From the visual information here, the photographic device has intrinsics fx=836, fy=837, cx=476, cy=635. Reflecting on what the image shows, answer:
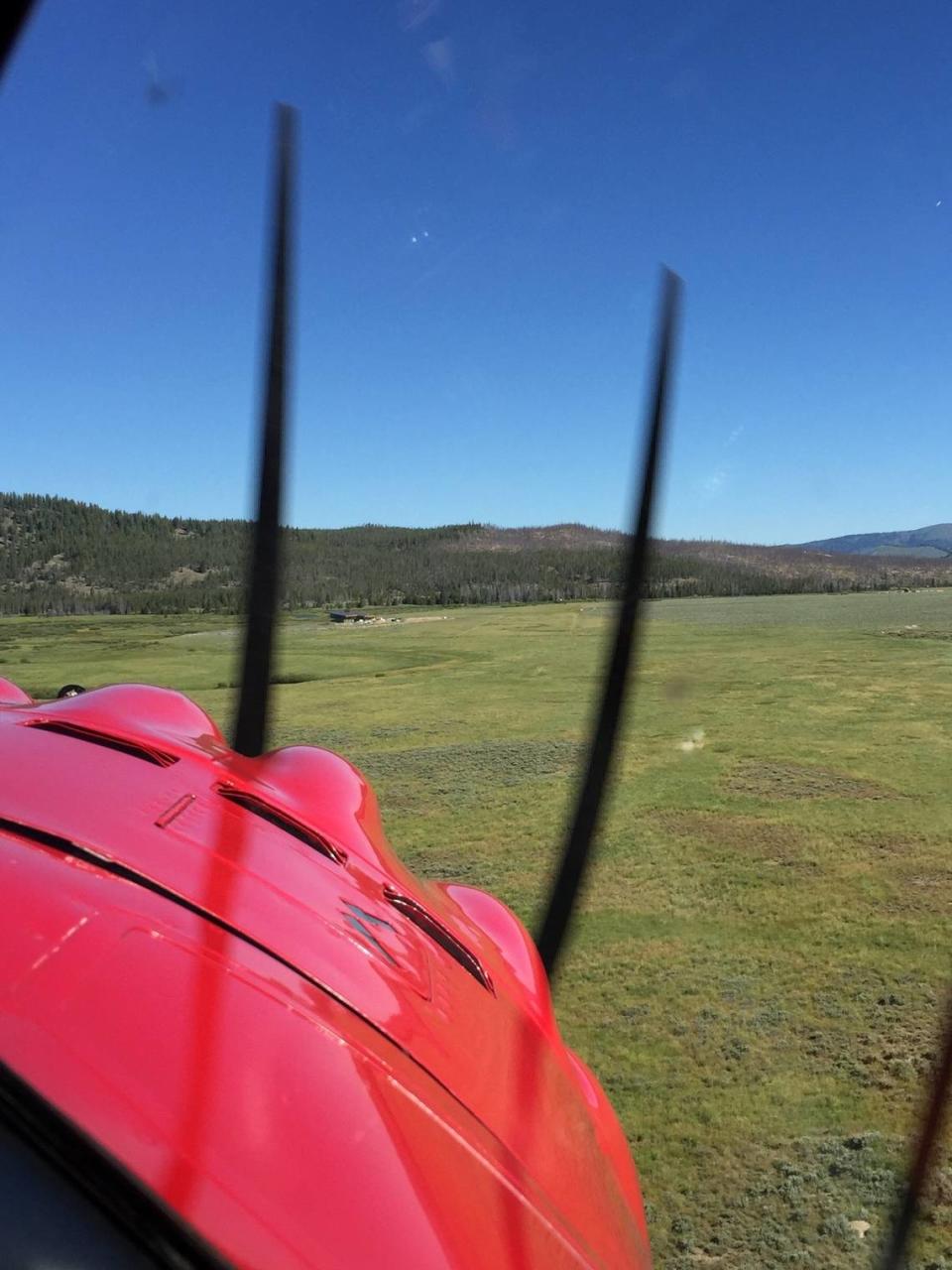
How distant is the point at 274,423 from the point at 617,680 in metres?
0.43

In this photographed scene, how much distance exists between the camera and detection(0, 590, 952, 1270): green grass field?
3.77 metres

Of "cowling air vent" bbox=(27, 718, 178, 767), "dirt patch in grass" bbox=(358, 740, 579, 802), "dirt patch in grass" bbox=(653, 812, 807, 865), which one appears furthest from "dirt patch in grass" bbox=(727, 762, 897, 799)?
"cowling air vent" bbox=(27, 718, 178, 767)

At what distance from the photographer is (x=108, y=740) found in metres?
1.85

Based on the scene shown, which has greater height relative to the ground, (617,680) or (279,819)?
(617,680)

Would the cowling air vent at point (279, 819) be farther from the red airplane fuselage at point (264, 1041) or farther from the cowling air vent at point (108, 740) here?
the cowling air vent at point (108, 740)

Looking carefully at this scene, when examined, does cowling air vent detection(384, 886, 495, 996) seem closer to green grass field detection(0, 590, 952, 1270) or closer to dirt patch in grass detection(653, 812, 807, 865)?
green grass field detection(0, 590, 952, 1270)

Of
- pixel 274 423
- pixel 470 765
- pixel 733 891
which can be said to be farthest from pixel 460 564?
pixel 470 765

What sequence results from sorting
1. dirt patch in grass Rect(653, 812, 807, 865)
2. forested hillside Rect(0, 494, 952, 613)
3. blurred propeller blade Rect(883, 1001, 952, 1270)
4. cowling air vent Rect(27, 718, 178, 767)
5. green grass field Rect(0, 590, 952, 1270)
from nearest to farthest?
blurred propeller blade Rect(883, 1001, 952, 1270)
forested hillside Rect(0, 494, 952, 613)
cowling air vent Rect(27, 718, 178, 767)
green grass field Rect(0, 590, 952, 1270)
dirt patch in grass Rect(653, 812, 807, 865)

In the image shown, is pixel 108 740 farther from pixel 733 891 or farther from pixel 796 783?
pixel 796 783

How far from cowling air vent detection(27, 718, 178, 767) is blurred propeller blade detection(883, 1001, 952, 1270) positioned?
4.99 ft

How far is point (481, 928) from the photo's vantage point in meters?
2.63

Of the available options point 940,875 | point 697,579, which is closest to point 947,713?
point 940,875

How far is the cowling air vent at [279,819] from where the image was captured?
1.86 metres

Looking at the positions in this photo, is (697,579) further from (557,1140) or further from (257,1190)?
(257,1190)
